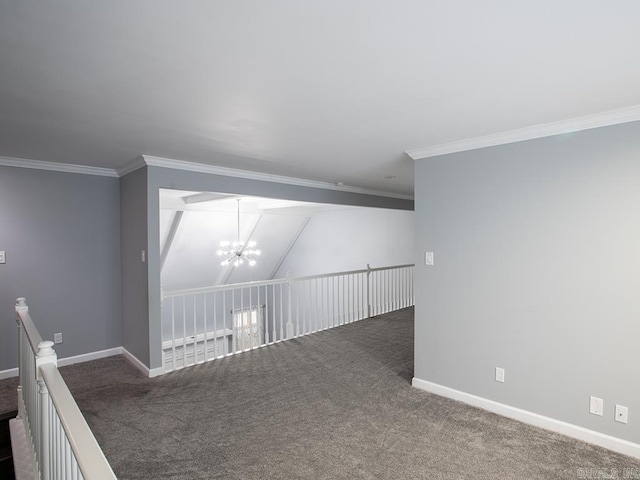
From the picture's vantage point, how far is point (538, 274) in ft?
9.00

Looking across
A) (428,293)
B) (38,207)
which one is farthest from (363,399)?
(38,207)

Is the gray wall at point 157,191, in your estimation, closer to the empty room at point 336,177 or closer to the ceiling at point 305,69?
the empty room at point 336,177

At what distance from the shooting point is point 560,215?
2.63 metres

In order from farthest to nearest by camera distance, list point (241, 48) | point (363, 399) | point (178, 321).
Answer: point (178, 321)
point (363, 399)
point (241, 48)

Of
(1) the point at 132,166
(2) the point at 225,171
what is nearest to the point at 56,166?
(1) the point at 132,166

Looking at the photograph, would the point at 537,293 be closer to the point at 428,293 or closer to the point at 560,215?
the point at 560,215

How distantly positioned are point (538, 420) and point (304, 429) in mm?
1777

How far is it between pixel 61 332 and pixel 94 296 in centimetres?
48

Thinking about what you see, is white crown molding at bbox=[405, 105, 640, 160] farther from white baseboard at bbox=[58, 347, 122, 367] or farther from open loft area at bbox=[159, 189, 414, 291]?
white baseboard at bbox=[58, 347, 122, 367]

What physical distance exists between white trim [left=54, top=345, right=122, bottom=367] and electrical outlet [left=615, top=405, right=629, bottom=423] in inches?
191

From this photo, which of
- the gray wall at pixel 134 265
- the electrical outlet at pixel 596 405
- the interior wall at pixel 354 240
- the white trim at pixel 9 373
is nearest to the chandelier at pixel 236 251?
the interior wall at pixel 354 240

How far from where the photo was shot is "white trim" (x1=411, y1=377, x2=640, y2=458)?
2406 mm

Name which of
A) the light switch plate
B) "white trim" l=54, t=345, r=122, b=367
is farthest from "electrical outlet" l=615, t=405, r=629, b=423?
"white trim" l=54, t=345, r=122, b=367

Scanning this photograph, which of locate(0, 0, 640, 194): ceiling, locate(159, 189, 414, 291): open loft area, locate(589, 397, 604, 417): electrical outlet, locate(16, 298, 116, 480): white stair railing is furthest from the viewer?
locate(159, 189, 414, 291): open loft area
